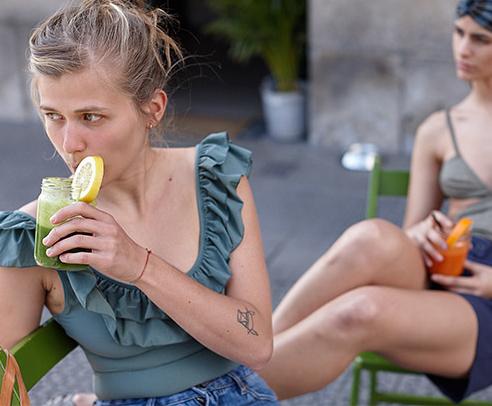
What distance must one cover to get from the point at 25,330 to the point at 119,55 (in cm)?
62

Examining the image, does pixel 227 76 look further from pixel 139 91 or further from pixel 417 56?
pixel 139 91

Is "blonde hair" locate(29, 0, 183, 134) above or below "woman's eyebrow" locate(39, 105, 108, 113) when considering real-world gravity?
above

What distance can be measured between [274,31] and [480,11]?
332 cm

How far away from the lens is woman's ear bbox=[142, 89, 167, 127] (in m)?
1.96

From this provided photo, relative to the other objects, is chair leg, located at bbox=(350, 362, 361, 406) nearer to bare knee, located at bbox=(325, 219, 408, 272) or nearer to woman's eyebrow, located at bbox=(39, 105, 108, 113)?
bare knee, located at bbox=(325, 219, 408, 272)

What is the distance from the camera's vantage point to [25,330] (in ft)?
6.36

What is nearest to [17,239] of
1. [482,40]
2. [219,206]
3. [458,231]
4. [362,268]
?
[219,206]

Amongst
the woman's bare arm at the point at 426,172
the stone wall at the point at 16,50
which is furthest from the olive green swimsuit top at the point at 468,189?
the stone wall at the point at 16,50

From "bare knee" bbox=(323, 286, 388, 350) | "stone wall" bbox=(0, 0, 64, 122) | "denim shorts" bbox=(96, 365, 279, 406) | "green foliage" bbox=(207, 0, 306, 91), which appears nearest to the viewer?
"denim shorts" bbox=(96, 365, 279, 406)

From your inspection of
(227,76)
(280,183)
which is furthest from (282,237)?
(227,76)

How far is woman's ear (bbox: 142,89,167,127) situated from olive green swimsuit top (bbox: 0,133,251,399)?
193 millimetres

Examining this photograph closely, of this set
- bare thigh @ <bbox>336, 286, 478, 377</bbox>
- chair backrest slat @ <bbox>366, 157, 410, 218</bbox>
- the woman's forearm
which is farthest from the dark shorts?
the woman's forearm

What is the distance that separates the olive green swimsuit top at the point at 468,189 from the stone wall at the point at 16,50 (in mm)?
4400

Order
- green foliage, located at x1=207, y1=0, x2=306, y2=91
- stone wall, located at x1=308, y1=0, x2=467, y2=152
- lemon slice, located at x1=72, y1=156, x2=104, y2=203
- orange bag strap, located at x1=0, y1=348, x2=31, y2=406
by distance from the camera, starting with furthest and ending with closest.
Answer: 1. green foliage, located at x1=207, y1=0, x2=306, y2=91
2. stone wall, located at x1=308, y1=0, x2=467, y2=152
3. lemon slice, located at x1=72, y1=156, x2=104, y2=203
4. orange bag strap, located at x1=0, y1=348, x2=31, y2=406
